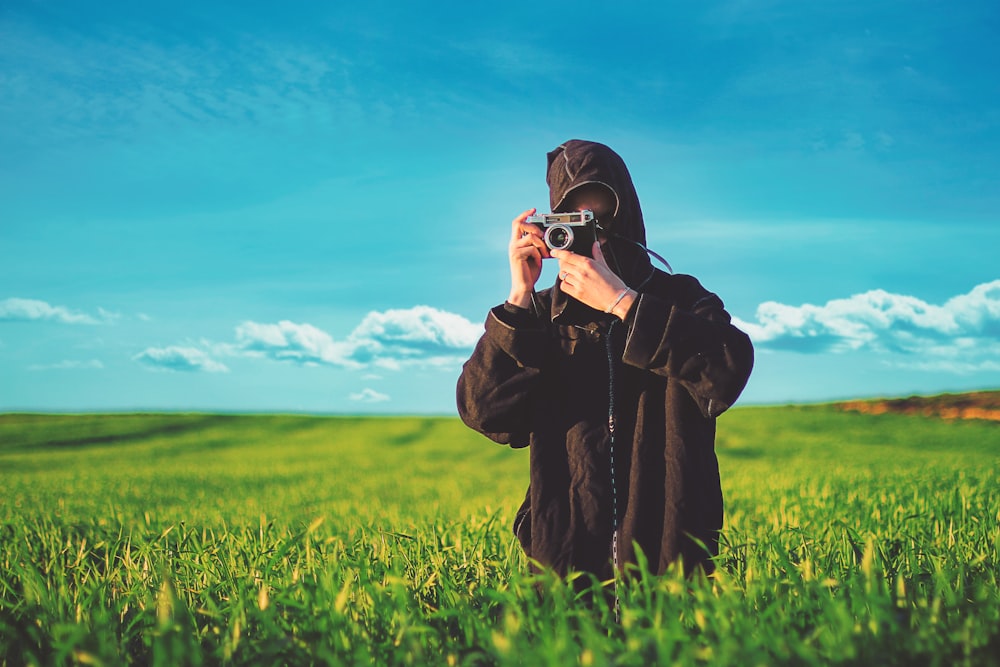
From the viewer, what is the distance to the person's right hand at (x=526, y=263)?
124 inches

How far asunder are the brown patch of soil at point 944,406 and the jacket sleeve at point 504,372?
25.5 metres

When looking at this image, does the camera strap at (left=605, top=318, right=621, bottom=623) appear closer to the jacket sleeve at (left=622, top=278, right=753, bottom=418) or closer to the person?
the person

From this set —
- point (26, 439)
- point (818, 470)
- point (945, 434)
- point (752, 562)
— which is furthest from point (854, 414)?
point (26, 439)

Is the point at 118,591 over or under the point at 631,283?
under

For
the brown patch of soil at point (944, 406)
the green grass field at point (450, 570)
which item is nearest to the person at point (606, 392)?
the green grass field at point (450, 570)

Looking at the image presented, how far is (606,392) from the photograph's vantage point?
10.5 feet

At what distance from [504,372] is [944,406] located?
2667cm

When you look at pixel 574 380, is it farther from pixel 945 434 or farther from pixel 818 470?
pixel 945 434

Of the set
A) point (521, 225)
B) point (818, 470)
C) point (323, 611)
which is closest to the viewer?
point (323, 611)

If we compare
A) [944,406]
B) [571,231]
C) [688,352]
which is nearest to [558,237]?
[571,231]

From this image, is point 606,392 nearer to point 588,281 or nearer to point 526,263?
point 588,281

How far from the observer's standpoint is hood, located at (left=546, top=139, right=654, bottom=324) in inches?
129

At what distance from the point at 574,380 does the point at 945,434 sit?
71.5 ft

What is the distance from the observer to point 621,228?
334 centimetres
